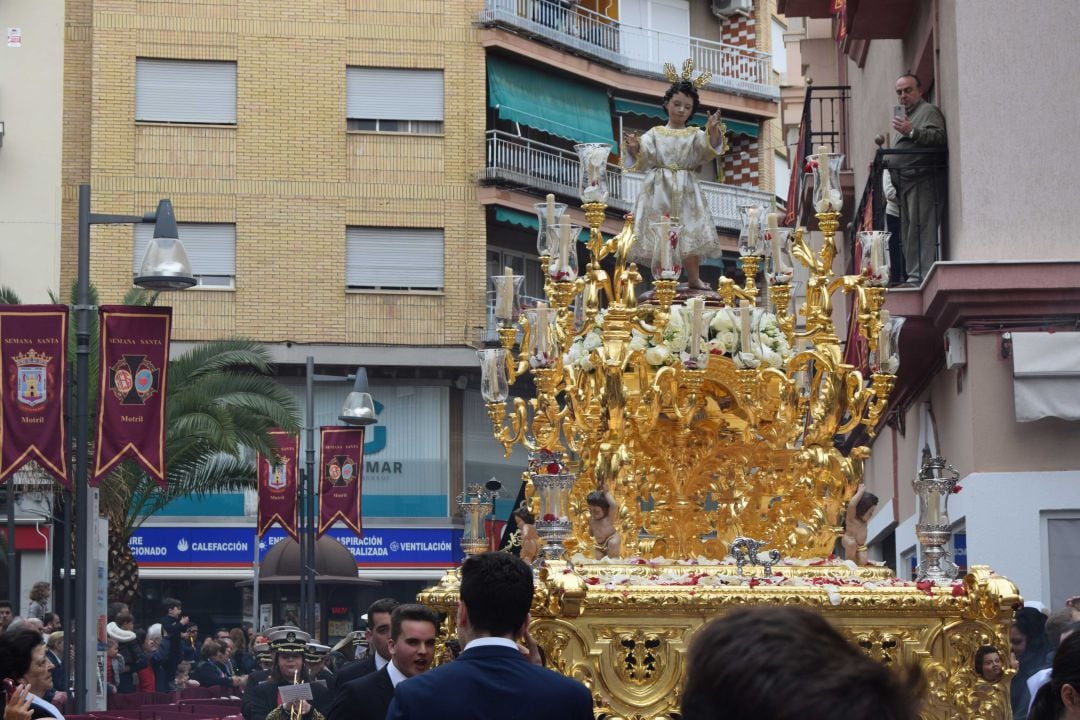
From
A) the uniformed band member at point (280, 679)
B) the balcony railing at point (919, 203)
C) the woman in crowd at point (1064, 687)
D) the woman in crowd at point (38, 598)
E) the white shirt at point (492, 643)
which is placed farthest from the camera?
the woman in crowd at point (38, 598)

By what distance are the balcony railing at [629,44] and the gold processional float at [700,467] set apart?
28.1 m

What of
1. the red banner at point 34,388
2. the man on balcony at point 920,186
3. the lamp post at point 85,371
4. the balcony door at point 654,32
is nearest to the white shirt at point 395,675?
the lamp post at point 85,371

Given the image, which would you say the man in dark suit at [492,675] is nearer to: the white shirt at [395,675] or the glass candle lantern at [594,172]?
the white shirt at [395,675]

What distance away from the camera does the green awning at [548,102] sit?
1415 inches

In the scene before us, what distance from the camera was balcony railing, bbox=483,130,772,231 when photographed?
1409 inches

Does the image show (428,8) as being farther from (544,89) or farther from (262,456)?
(262,456)

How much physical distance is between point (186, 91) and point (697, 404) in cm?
2828

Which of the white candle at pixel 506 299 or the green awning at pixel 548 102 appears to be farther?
the green awning at pixel 548 102

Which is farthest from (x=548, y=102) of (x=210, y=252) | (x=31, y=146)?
(x=31, y=146)

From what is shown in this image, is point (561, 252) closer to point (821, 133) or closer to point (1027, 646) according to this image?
point (1027, 646)

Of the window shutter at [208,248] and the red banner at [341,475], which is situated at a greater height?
the window shutter at [208,248]

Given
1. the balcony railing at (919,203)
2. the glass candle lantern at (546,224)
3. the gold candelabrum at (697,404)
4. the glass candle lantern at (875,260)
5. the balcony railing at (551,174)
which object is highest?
the balcony railing at (551,174)

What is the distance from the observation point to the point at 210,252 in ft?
114

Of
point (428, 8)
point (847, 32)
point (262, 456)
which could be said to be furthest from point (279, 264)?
point (847, 32)
